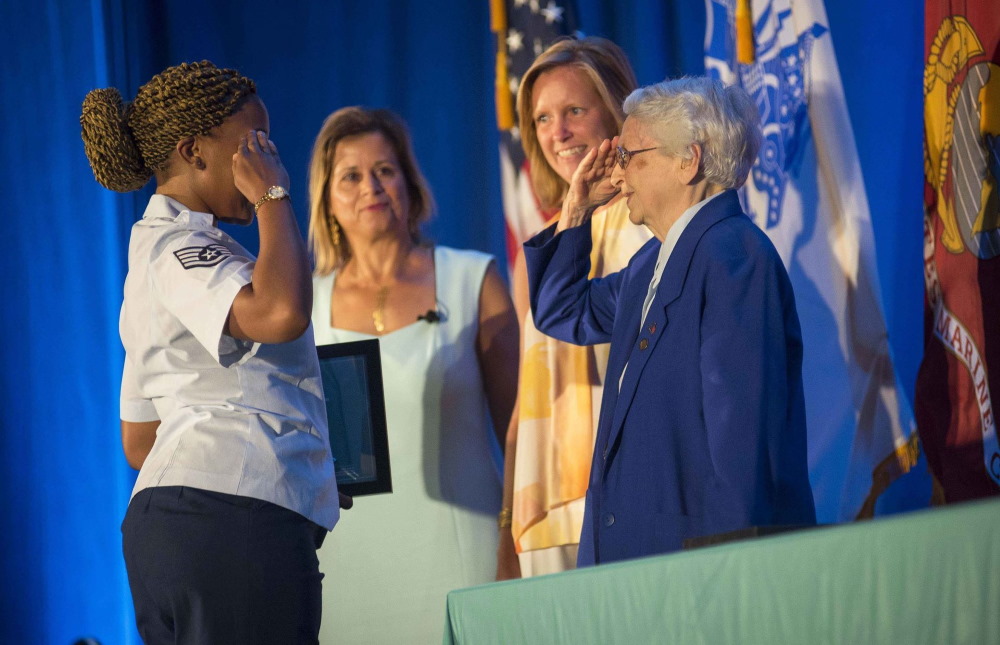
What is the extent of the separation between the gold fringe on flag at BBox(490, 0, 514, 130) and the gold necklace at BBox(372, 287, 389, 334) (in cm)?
62

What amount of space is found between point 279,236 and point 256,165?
0.18 m

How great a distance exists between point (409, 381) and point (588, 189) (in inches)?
43.6

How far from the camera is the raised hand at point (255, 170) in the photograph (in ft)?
6.26

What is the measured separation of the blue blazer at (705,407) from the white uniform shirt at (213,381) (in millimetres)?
505

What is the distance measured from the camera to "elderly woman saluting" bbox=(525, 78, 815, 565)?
181 cm

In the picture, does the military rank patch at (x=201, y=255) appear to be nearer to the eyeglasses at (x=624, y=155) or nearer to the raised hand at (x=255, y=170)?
the raised hand at (x=255, y=170)

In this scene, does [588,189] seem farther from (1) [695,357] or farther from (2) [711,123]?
(1) [695,357]

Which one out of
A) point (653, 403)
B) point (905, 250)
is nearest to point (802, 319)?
point (905, 250)

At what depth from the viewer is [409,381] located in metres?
3.37

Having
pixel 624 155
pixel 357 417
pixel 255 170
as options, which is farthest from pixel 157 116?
pixel 357 417

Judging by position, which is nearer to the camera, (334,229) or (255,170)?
(255,170)

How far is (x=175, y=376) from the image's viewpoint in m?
1.88

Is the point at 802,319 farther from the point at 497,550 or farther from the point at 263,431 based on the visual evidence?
the point at 263,431

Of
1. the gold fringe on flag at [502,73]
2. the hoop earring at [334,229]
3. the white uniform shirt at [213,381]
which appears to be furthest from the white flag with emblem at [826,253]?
the white uniform shirt at [213,381]
